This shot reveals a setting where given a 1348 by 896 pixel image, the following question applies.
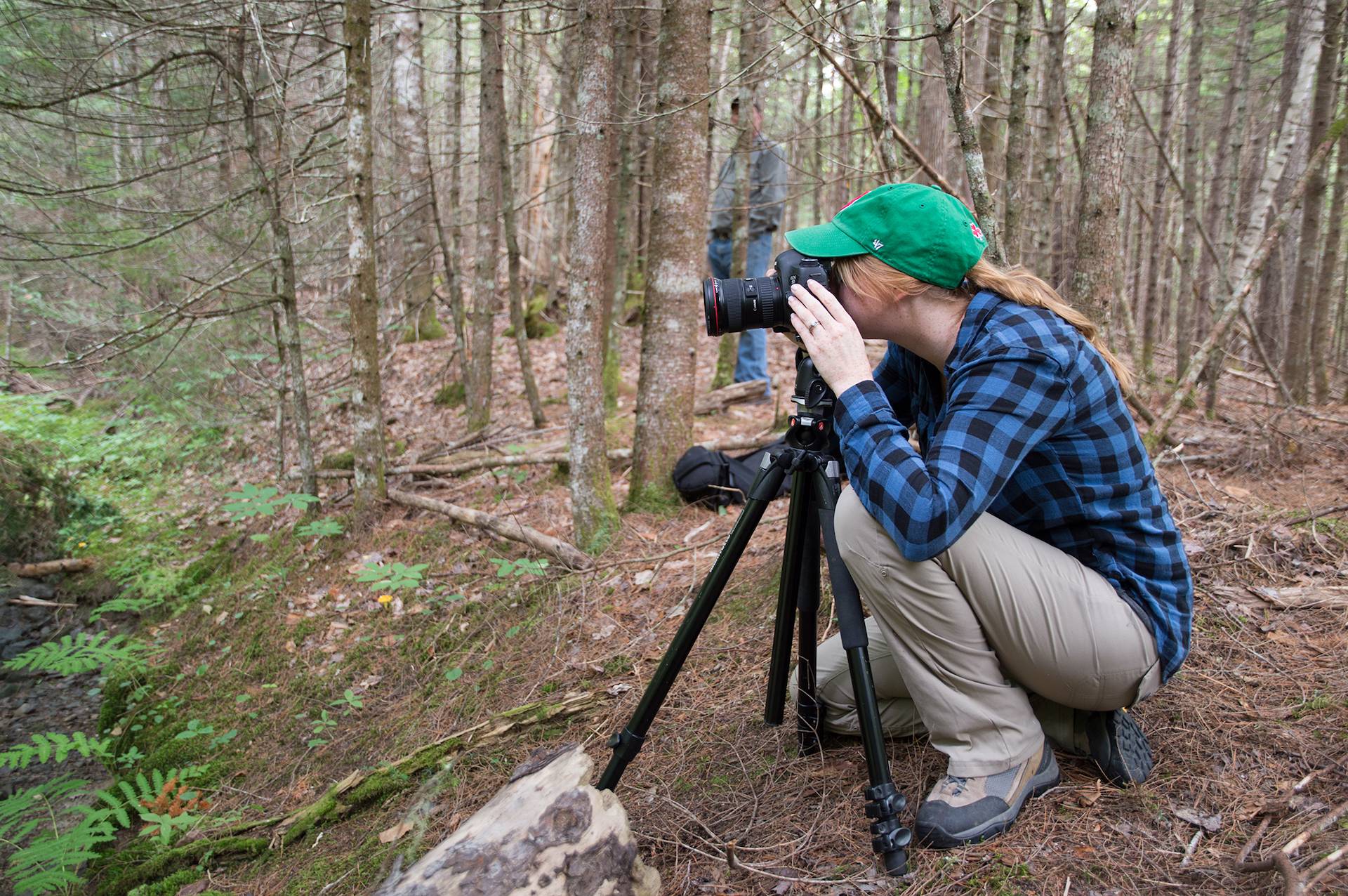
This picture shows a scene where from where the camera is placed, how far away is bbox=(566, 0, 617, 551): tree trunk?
3664 mm

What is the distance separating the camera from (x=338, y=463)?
611 centimetres

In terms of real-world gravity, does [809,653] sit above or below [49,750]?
above

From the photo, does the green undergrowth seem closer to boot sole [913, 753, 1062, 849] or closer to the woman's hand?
boot sole [913, 753, 1062, 849]

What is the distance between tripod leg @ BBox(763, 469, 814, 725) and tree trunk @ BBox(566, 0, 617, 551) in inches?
77.3

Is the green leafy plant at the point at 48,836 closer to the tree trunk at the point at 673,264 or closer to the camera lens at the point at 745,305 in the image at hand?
the tree trunk at the point at 673,264

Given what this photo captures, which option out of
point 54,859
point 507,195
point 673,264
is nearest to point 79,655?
point 54,859

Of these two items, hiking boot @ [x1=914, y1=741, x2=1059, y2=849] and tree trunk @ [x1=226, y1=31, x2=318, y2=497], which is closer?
hiking boot @ [x1=914, y1=741, x2=1059, y2=849]

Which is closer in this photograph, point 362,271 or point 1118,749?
point 1118,749

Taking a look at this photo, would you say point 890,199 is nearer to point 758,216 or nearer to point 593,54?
point 593,54

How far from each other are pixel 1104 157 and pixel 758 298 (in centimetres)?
225

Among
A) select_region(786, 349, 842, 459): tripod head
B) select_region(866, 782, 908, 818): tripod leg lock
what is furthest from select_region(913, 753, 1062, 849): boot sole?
select_region(786, 349, 842, 459): tripod head

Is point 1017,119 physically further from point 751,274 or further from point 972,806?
point 751,274

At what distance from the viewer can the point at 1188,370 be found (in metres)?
4.02

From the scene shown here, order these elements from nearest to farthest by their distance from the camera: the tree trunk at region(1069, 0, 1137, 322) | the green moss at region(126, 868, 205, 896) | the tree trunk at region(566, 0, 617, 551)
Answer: the green moss at region(126, 868, 205, 896) < the tree trunk at region(1069, 0, 1137, 322) < the tree trunk at region(566, 0, 617, 551)
